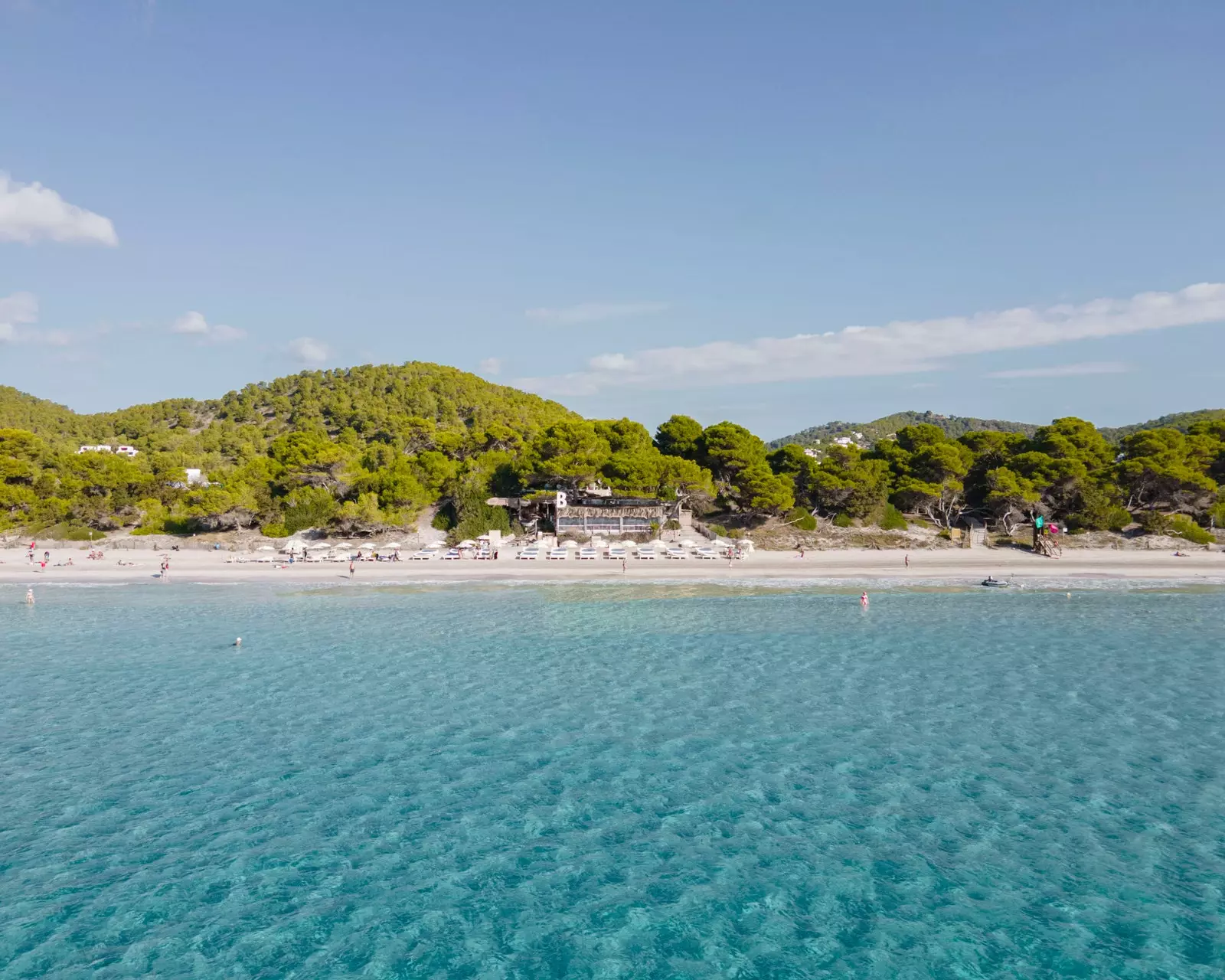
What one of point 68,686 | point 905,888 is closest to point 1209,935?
point 905,888

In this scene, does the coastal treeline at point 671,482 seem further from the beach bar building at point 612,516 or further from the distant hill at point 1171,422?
the distant hill at point 1171,422

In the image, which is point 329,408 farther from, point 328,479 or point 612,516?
point 612,516

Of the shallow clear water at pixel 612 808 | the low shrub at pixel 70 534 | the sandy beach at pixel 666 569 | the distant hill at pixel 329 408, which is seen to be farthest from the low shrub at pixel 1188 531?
the low shrub at pixel 70 534

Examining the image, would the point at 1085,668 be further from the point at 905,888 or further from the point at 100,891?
the point at 100,891

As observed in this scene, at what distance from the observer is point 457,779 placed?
17.6 metres

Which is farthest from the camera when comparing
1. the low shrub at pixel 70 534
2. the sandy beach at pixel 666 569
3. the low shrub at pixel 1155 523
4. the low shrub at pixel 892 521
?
the low shrub at pixel 892 521

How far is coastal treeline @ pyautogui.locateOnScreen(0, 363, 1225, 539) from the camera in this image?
61.9 metres

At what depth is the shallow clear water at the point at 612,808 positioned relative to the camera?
38.2ft

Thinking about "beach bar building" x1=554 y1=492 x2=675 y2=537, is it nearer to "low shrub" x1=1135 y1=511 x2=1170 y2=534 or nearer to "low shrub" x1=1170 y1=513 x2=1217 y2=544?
"low shrub" x1=1135 y1=511 x2=1170 y2=534

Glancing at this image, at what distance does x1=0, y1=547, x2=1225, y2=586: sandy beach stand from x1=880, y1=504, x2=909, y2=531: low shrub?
23.5 ft

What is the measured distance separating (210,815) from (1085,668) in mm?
27721

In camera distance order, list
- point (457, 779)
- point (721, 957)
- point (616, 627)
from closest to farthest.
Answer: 1. point (721, 957)
2. point (457, 779)
3. point (616, 627)

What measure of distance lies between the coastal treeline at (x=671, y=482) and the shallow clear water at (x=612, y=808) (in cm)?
3234

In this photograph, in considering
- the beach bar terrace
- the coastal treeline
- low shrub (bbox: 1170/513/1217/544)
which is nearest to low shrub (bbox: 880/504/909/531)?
the coastal treeline
